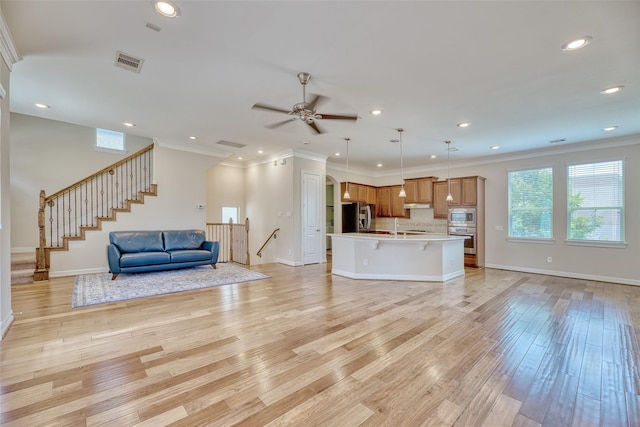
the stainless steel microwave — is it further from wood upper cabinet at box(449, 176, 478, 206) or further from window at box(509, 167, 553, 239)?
window at box(509, 167, 553, 239)

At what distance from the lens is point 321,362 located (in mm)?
2336

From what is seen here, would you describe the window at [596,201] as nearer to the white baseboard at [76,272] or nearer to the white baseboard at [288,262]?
the white baseboard at [288,262]

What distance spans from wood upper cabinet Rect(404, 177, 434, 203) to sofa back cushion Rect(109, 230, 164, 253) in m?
6.88

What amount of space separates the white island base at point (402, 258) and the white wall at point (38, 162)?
674cm

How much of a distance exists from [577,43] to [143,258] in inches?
276

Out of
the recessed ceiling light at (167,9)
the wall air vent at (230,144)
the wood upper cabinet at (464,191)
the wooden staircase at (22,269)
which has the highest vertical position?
the recessed ceiling light at (167,9)

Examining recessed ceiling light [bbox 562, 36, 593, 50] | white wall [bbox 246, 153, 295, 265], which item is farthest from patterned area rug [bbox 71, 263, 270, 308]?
recessed ceiling light [bbox 562, 36, 593, 50]

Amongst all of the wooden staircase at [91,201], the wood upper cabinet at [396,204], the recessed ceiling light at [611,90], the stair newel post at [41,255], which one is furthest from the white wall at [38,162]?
the recessed ceiling light at [611,90]

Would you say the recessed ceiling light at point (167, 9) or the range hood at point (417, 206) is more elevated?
the recessed ceiling light at point (167, 9)

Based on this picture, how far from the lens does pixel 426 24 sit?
235 centimetres

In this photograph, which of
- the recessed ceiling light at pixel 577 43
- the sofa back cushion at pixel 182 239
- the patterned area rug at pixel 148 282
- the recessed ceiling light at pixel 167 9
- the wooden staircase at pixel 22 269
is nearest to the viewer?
the recessed ceiling light at pixel 167 9

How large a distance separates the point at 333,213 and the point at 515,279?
17.7ft

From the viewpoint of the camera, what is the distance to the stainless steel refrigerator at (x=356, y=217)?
8.65m

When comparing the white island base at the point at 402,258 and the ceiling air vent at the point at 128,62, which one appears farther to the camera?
the white island base at the point at 402,258
